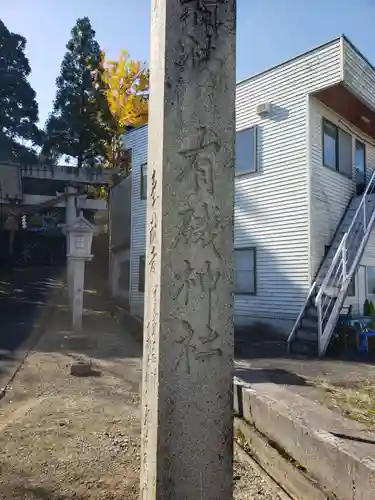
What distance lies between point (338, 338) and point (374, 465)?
24.7 ft

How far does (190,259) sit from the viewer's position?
7.13ft

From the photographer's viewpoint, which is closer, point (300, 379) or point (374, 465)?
point (374, 465)

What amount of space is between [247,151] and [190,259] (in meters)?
10.7

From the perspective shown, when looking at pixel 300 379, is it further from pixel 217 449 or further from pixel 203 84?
pixel 203 84

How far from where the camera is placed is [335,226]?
37.9ft

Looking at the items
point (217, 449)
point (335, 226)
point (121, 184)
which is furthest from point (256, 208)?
point (217, 449)

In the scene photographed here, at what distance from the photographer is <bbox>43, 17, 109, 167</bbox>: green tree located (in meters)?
27.0

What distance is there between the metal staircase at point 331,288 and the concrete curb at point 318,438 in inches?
194

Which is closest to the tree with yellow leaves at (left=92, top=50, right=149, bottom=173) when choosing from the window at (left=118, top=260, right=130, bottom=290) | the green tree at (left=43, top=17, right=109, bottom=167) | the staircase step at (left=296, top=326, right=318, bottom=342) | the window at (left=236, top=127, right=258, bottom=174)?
the green tree at (left=43, top=17, right=109, bottom=167)

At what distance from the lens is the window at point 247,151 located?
12.0 m

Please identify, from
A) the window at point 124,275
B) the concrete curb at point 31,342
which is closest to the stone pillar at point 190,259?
the concrete curb at point 31,342

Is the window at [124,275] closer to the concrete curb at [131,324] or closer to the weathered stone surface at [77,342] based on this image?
the concrete curb at [131,324]

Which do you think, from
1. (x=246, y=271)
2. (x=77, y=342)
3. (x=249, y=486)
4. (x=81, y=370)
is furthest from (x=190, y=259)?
(x=246, y=271)

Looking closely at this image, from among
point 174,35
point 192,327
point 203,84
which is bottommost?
point 192,327
